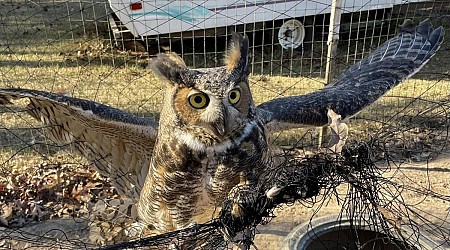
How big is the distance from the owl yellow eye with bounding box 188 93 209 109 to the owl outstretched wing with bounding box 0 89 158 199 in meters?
0.62

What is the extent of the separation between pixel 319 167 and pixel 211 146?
991 millimetres

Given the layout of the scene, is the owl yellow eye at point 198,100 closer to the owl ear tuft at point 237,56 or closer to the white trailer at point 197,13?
the owl ear tuft at point 237,56

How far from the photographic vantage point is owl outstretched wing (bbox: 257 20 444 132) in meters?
3.04

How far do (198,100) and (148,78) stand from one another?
4.28m

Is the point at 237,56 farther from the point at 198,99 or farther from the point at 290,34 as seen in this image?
the point at 290,34

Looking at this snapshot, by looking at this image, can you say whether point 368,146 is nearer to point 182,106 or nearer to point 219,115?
point 219,115

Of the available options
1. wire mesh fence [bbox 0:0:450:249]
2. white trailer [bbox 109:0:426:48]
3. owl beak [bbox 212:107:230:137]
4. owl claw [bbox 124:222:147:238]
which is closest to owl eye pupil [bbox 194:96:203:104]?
owl beak [bbox 212:107:230:137]

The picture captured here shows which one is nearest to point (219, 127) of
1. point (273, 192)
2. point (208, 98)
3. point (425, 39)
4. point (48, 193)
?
point (208, 98)

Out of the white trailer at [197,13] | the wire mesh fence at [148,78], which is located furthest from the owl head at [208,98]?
the white trailer at [197,13]

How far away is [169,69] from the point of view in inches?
90.6

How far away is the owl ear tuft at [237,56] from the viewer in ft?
7.39

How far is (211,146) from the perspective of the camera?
8.00 feet

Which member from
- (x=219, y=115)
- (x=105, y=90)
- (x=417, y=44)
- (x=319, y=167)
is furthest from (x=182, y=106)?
(x=105, y=90)

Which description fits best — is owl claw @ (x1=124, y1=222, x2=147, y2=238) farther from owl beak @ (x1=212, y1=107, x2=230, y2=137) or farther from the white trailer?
the white trailer
